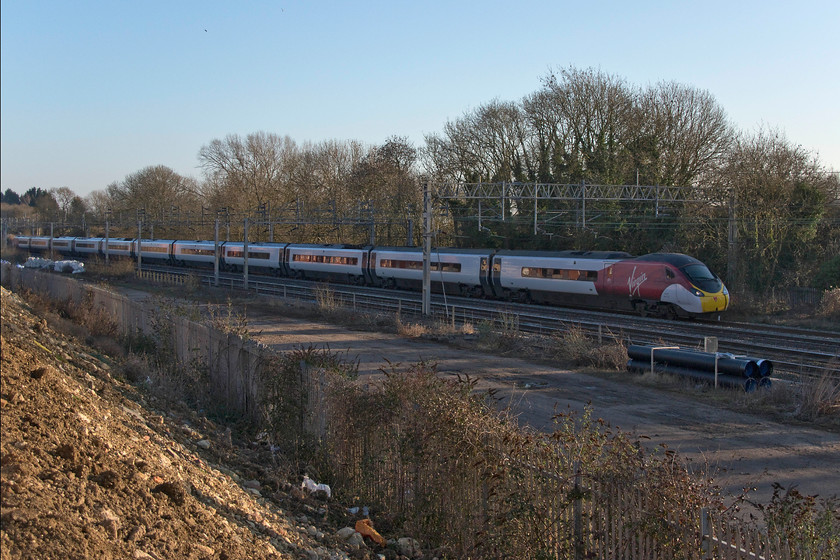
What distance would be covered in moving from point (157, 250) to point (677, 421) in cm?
5490

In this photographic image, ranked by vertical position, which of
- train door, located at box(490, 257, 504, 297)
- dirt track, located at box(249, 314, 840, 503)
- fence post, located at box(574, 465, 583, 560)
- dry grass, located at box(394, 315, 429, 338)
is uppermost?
train door, located at box(490, 257, 504, 297)

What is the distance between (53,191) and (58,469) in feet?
301

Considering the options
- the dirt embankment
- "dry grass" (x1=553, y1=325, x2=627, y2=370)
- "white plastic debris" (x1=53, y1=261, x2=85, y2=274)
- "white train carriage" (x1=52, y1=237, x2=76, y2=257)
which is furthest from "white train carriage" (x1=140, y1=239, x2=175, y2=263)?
the dirt embankment

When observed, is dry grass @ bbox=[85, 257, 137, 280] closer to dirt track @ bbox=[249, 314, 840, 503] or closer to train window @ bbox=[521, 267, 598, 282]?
train window @ bbox=[521, 267, 598, 282]

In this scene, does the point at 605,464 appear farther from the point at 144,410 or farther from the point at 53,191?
the point at 53,191

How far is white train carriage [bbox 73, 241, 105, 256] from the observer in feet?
211

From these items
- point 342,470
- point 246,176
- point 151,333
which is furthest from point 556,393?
point 246,176

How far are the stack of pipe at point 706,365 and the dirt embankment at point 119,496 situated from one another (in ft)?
34.8

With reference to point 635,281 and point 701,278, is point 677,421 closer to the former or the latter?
point 701,278

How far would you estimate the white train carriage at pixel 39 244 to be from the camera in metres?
72.2

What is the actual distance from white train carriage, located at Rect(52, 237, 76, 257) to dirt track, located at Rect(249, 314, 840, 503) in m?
56.3

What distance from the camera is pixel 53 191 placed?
85.4 m

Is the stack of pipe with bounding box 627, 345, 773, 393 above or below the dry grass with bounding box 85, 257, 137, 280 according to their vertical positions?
below

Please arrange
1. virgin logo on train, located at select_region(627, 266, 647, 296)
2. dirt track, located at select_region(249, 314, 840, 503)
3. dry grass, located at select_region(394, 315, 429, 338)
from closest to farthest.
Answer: dirt track, located at select_region(249, 314, 840, 503)
dry grass, located at select_region(394, 315, 429, 338)
virgin logo on train, located at select_region(627, 266, 647, 296)
